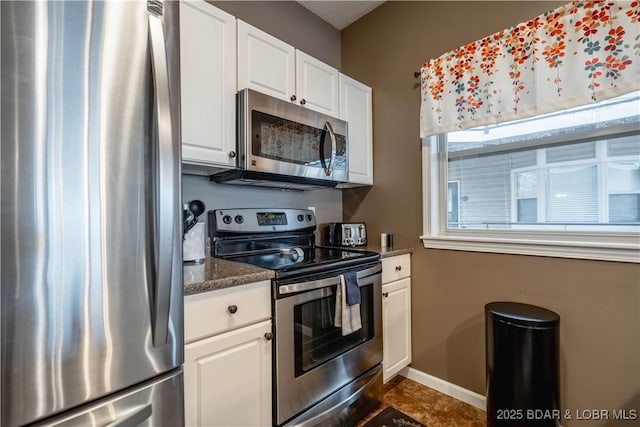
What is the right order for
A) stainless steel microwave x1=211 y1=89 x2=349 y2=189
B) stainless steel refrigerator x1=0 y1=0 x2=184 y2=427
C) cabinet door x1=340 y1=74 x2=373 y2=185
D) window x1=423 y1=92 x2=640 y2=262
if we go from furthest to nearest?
cabinet door x1=340 y1=74 x2=373 y2=185, stainless steel microwave x1=211 y1=89 x2=349 y2=189, window x1=423 y1=92 x2=640 y2=262, stainless steel refrigerator x1=0 y1=0 x2=184 y2=427

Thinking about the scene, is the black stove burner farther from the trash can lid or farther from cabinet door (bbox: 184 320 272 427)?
the trash can lid

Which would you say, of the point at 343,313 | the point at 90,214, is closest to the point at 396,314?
the point at 343,313

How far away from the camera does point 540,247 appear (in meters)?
1.60

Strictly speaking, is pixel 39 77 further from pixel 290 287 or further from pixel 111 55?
pixel 290 287

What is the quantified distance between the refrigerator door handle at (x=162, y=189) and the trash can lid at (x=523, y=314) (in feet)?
4.71

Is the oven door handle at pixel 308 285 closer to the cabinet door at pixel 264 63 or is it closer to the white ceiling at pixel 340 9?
the cabinet door at pixel 264 63

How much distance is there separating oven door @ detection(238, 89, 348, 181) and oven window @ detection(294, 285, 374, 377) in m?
0.74

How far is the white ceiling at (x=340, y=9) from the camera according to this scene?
2.31 meters

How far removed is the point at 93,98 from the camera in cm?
76

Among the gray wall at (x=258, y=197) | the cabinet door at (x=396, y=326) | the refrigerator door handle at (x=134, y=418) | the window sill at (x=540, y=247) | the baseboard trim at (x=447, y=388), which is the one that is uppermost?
the gray wall at (x=258, y=197)

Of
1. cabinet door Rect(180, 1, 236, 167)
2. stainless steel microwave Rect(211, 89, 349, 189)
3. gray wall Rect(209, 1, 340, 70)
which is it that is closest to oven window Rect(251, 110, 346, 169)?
stainless steel microwave Rect(211, 89, 349, 189)

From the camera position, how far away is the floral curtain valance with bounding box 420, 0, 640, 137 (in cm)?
133

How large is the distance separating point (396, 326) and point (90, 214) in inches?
72.5

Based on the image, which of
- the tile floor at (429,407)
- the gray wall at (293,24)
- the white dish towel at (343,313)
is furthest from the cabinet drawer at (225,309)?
the gray wall at (293,24)
